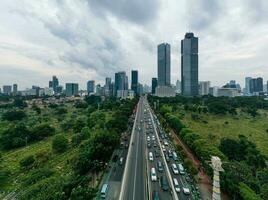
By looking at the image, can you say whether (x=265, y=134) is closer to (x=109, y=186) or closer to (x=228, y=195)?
(x=228, y=195)

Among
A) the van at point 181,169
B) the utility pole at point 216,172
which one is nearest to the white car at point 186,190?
the van at point 181,169

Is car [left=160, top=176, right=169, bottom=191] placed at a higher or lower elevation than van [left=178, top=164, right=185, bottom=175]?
lower

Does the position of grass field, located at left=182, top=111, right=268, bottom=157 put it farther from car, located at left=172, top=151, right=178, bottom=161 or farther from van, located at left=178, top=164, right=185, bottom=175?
van, located at left=178, top=164, right=185, bottom=175

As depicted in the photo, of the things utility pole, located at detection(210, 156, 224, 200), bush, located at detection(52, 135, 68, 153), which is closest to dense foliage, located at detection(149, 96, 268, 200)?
utility pole, located at detection(210, 156, 224, 200)

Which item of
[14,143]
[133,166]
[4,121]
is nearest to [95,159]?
[133,166]

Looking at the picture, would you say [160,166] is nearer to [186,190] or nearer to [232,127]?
[186,190]

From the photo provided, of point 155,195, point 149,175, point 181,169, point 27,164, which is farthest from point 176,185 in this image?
point 27,164

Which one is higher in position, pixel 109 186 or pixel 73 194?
pixel 73 194
